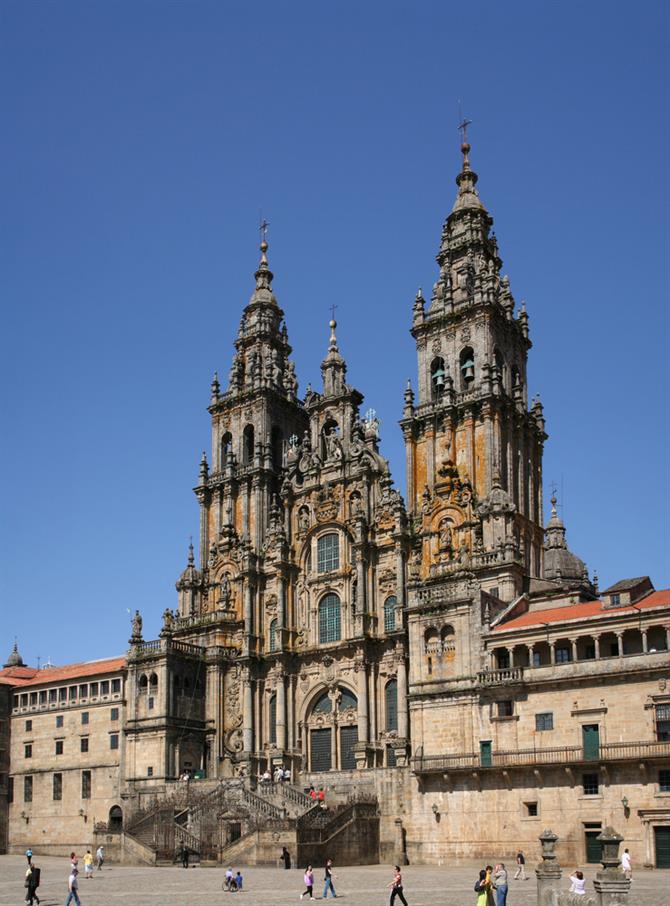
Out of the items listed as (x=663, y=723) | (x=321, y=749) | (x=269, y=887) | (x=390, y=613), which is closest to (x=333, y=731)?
(x=321, y=749)

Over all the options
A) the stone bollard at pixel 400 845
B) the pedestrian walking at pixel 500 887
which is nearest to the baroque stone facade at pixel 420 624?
the stone bollard at pixel 400 845

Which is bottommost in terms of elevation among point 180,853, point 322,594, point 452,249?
point 180,853

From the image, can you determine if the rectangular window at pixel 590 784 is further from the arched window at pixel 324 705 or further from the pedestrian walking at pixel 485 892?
the arched window at pixel 324 705

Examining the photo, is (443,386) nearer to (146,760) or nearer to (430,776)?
(430,776)

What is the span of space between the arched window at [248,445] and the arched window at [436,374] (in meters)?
16.8

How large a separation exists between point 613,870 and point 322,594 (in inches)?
1866

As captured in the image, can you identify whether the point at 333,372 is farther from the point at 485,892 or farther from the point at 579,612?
the point at 485,892

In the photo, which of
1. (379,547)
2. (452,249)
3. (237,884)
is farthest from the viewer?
(452,249)

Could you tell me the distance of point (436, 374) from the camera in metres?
76.3

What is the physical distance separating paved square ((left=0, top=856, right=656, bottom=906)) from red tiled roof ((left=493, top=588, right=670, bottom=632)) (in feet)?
40.2

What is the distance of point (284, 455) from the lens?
85.9m

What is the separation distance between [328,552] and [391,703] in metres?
11.6

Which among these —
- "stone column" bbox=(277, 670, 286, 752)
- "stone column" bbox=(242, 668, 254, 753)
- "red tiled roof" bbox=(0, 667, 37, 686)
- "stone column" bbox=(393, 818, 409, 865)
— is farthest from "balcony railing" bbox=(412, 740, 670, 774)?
"red tiled roof" bbox=(0, 667, 37, 686)

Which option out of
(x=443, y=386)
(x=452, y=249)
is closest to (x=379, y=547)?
(x=443, y=386)
